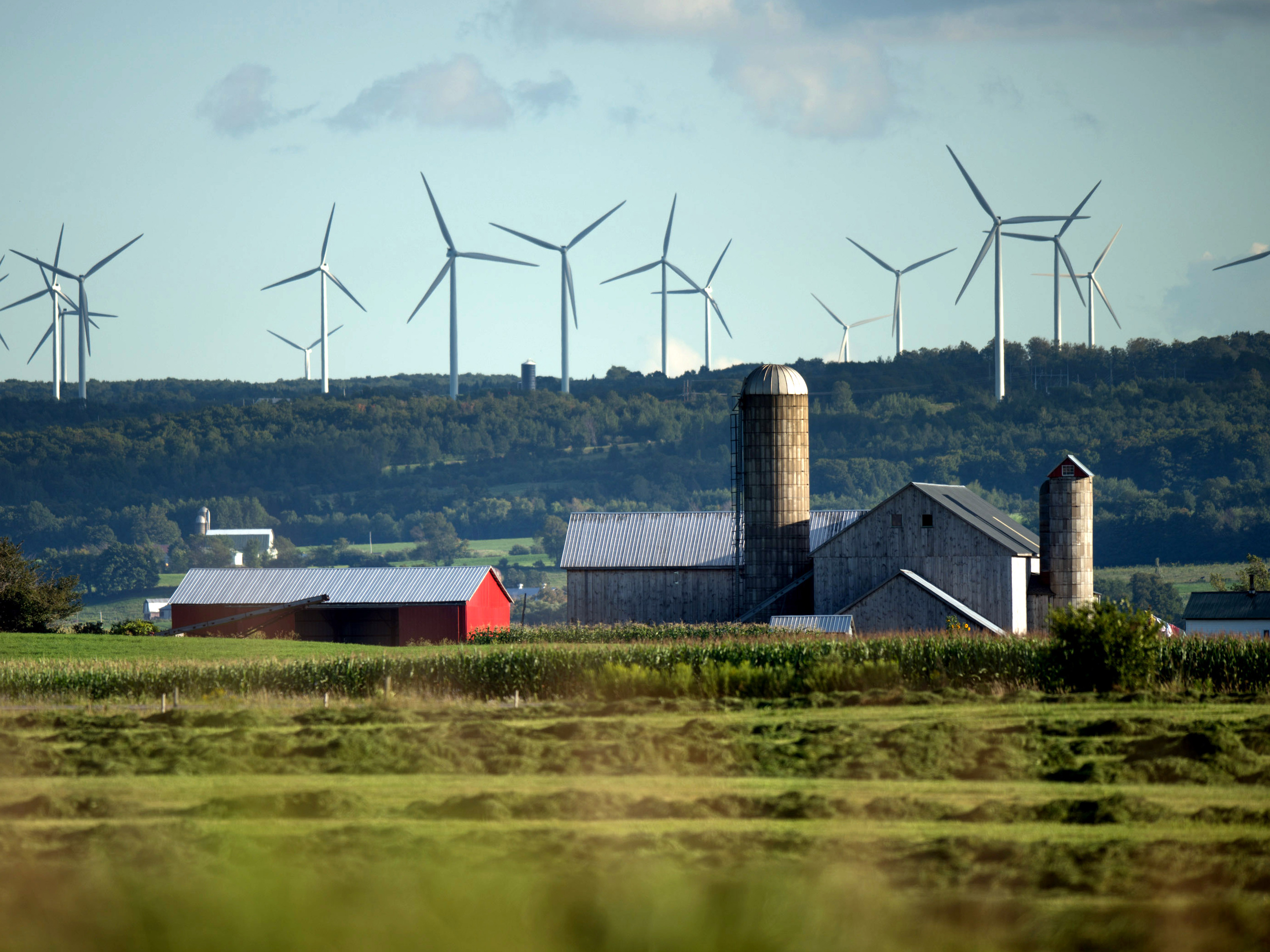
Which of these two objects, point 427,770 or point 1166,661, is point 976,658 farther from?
point 427,770

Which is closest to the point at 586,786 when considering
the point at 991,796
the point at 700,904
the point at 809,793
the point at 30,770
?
the point at 809,793

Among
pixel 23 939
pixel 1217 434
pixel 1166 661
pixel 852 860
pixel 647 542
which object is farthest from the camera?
pixel 1217 434

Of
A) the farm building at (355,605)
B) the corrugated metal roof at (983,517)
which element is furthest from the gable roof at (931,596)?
the farm building at (355,605)

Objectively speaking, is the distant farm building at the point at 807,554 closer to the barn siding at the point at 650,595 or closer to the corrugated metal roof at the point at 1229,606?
the barn siding at the point at 650,595

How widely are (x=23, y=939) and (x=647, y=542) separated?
193 feet

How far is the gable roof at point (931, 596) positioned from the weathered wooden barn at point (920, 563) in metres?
0.08

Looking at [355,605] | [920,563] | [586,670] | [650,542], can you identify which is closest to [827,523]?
[650,542]

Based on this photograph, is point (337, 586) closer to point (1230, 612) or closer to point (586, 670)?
point (586, 670)

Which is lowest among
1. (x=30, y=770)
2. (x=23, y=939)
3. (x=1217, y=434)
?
(x=30, y=770)

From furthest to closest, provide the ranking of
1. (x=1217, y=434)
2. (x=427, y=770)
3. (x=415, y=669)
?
(x=1217, y=434) < (x=415, y=669) < (x=427, y=770)

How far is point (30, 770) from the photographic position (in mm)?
26016

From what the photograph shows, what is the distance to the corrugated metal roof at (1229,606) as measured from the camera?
247ft

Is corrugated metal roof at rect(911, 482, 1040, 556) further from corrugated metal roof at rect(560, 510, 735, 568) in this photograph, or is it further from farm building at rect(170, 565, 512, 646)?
farm building at rect(170, 565, 512, 646)

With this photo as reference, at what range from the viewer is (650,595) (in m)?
66.0
